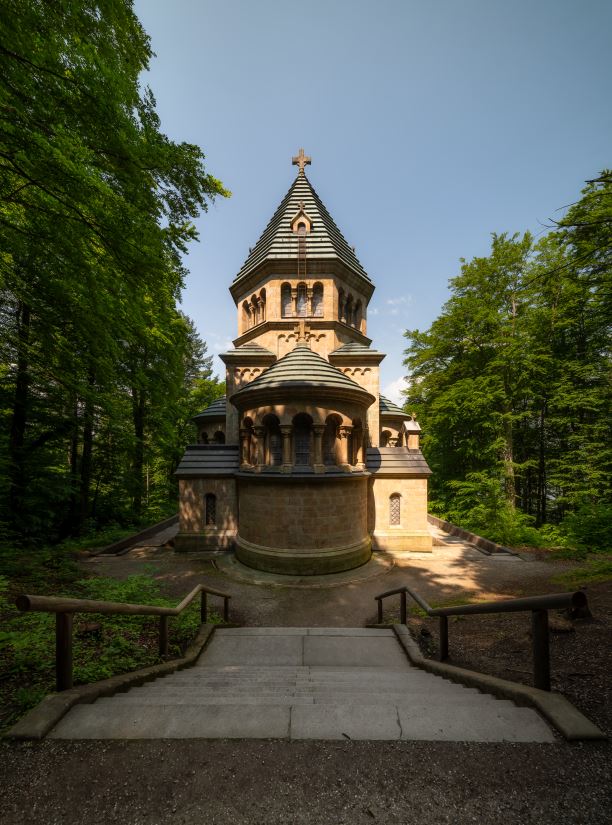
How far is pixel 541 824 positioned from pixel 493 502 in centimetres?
1560

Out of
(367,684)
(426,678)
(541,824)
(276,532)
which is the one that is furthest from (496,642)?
(276,532)

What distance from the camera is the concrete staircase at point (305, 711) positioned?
241cm

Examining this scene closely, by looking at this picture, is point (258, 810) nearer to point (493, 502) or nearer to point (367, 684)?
Result: point (367, 684)

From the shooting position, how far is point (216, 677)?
13.2ft

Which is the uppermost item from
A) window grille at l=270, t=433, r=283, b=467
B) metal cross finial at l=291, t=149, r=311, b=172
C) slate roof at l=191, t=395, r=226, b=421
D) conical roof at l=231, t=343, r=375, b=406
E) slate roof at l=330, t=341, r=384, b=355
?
metal cross finial at l=291, t=149, r=311, b=172

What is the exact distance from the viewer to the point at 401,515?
523 inches

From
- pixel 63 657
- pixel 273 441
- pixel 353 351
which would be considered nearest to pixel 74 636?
pixel 63 657

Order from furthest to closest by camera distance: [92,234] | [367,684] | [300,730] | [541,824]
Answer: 1. [92,234]
2. [367,684]
3. [300,730]
4. [541,824]

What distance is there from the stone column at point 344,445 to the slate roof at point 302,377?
1404 mm

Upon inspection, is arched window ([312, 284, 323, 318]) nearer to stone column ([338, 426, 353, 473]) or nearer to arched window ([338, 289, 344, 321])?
arched window ([338, 289, 344, 321])

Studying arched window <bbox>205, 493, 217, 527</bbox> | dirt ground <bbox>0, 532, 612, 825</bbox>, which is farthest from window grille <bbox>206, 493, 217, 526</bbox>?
dirt ground <bbox>0, 532, 612, 825</bbox>

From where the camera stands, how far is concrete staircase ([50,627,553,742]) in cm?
241

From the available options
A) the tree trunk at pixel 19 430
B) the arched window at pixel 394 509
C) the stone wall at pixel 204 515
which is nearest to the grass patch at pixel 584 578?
the arched window at pixel 394 509

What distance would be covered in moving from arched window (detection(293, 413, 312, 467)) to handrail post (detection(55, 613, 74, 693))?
8.44 meters
